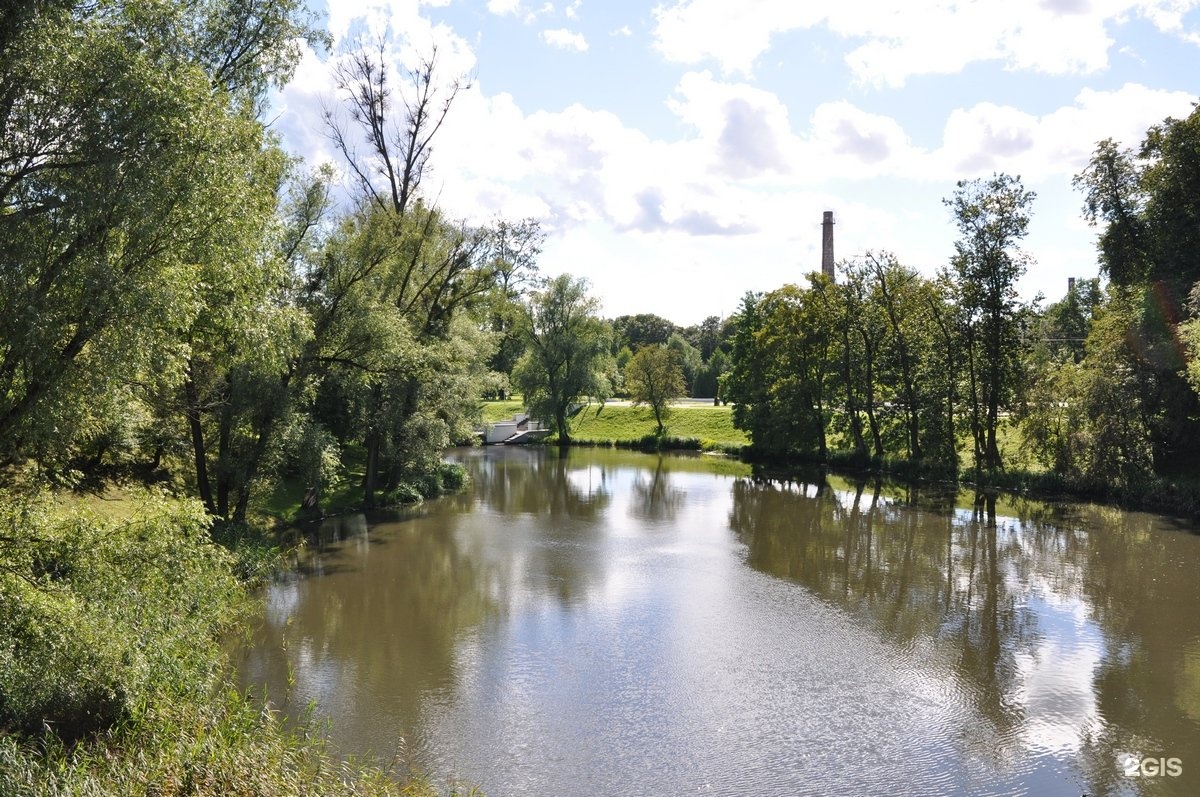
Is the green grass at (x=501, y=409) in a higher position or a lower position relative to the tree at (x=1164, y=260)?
lower

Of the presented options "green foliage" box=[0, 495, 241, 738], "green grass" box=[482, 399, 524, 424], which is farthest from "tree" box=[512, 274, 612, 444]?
"green foliage" box=[0, 495, 241, 738]

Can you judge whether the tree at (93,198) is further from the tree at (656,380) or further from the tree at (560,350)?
the tree at (656,380)

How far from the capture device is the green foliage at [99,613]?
26.3 feet

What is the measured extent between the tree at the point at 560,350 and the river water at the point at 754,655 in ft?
84.6

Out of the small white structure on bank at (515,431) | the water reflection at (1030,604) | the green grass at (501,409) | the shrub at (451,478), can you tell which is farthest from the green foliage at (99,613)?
the green grass at (501,409)

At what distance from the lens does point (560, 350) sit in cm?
4925

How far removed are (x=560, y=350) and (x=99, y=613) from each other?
41.2 metres

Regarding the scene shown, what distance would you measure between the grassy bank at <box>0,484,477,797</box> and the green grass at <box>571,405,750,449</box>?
124ft

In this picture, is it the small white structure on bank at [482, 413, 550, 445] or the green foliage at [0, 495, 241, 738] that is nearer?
the green foliage at [0, 495, 241, 738]

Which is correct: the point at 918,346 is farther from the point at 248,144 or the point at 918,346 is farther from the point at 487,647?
the point at 248,144

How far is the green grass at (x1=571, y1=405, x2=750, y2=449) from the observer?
49.1 m

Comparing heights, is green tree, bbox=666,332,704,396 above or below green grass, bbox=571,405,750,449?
above

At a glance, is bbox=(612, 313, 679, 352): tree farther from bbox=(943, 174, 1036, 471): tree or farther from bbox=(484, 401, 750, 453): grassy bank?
bbox=(943, 174, 1036, 471): tree

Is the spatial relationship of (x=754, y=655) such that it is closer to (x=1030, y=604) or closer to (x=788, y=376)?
(x=1030, y=604)
